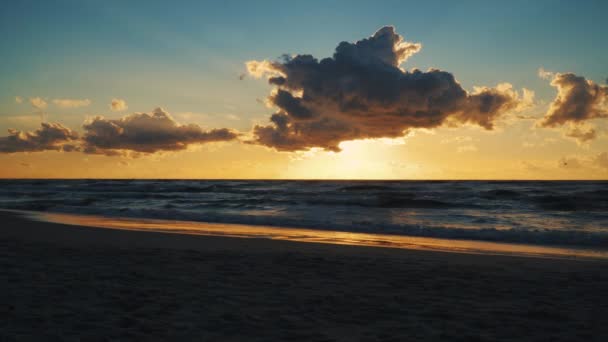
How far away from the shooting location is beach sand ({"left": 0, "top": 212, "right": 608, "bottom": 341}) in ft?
13.6

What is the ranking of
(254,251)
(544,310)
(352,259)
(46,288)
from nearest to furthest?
(544,310) < (46,288) < (352,259) < (254,251)

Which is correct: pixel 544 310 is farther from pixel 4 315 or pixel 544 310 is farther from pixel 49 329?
pixel 4 315

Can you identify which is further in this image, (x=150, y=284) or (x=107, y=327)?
(x=150, y=284)

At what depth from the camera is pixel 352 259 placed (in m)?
8.56

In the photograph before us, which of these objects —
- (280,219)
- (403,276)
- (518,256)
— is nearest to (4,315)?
(403,276)

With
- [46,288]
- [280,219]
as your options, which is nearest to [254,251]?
[46,288]

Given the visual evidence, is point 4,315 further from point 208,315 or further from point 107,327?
point 208,315

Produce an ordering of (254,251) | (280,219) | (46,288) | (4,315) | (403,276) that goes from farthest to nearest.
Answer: (280,219) < (254,251) < (403,276) < (46,288) < (4,315)

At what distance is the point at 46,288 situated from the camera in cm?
550

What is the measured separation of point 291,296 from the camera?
17.9ft

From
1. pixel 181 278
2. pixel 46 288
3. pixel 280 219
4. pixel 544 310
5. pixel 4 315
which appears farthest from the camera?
pixel 280 219

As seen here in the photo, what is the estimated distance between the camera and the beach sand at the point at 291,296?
4148 millimetres

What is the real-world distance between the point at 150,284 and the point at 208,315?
1.76m

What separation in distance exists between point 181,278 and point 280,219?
13.7 metres
